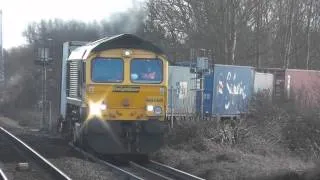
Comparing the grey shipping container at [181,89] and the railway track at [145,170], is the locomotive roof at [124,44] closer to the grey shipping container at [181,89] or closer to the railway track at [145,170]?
the railway track at [145,170]

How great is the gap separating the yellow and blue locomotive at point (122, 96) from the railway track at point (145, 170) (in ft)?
1.33

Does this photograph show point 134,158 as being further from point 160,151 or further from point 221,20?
point 221,20

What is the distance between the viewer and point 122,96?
15.8 metres

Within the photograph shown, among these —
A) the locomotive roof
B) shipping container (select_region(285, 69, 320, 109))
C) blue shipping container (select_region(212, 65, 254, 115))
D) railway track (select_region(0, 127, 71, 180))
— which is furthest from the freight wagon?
the locomotive roof

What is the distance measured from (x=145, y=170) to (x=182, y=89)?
10826mm

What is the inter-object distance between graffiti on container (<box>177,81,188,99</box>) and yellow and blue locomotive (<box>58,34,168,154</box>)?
8126 millimetres

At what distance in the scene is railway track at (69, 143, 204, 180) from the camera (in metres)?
12.9

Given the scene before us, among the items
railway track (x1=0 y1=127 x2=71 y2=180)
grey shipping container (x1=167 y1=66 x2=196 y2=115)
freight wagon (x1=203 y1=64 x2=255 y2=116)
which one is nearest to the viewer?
railway track (x1=0 y1=127 x2=71 y2=180)

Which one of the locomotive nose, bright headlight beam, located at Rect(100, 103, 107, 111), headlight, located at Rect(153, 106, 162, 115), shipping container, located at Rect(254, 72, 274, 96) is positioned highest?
shipping container, located at Rect(254, 72, 274, 96)

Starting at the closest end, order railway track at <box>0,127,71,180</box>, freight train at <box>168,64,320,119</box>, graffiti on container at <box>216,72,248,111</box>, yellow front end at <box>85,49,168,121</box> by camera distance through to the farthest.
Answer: railway track at <box>0,127,71,180</box> < yellow front end at <box>85,49,168,121</box> < freight train at <box>168,64,320,119</box> < graffiti on container at <box>216,72,248,111</box>

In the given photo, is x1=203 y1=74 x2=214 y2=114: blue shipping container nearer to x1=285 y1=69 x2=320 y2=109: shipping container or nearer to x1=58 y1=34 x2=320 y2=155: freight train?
x1=285 y1=69 x2=320 y2=109: shipping container

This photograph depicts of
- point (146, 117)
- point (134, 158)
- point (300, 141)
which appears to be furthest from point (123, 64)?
point (300, 141)

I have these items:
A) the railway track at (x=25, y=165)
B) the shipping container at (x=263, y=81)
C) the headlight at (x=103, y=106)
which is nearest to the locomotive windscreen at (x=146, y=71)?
the headlight at (x=103, y=106)

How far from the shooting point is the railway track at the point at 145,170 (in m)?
12.9
